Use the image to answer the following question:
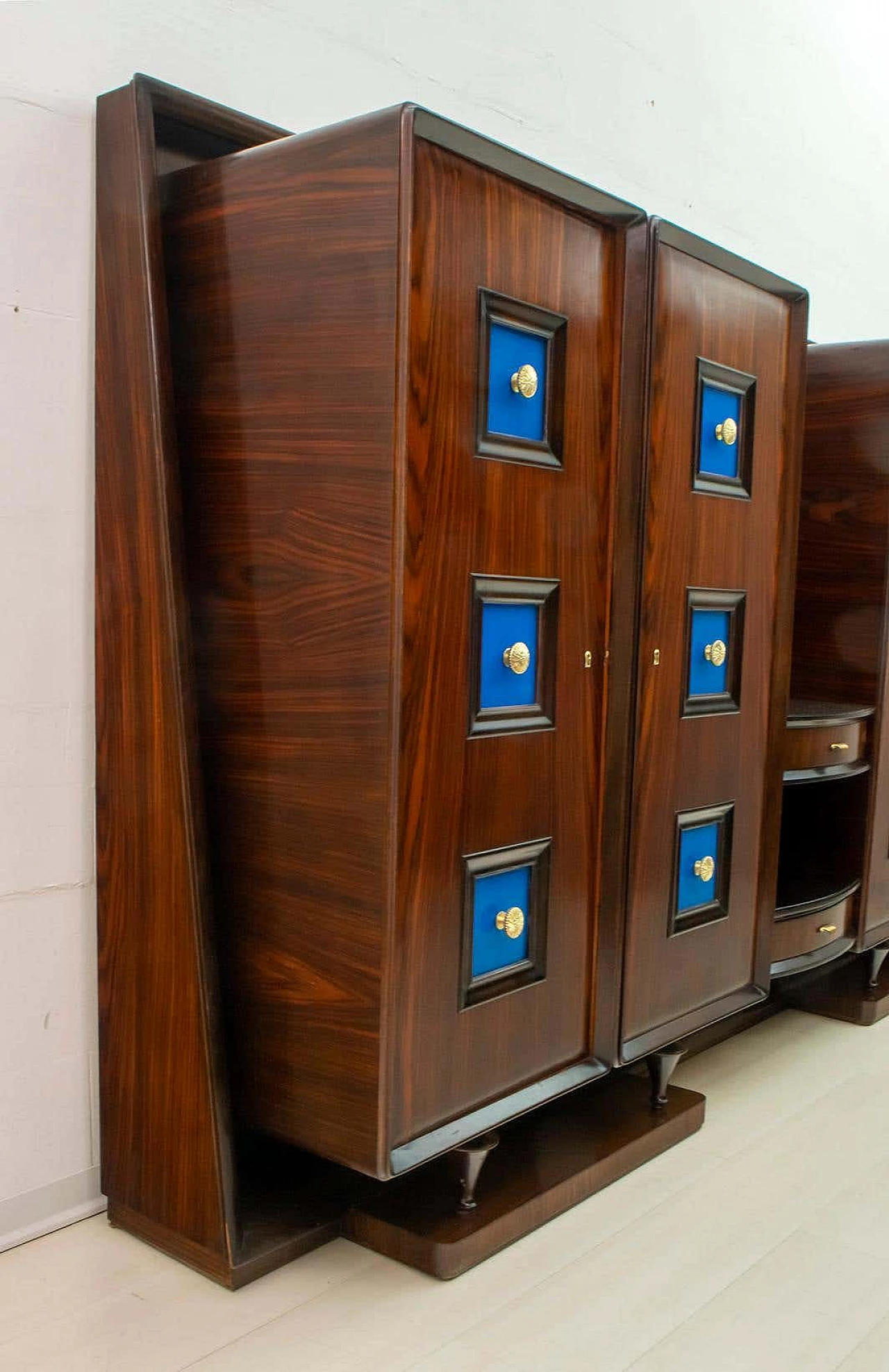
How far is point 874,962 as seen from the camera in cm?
262

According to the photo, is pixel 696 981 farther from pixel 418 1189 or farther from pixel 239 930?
pixel 239 930

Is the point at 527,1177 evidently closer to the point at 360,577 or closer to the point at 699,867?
the point at 699,867

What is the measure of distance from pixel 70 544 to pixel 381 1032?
721mm

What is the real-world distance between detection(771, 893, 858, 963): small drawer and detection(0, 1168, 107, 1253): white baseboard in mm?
1188

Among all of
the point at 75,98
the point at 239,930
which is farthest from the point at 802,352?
the point at 239,930

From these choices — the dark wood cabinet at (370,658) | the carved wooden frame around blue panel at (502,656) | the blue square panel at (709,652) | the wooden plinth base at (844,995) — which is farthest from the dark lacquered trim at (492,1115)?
the wooden plinth base at (844,995)

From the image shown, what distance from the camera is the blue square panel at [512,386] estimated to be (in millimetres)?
1464

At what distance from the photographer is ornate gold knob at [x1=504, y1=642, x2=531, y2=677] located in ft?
5.00

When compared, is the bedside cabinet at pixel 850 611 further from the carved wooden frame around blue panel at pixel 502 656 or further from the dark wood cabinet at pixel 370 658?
the carved wooden frame around blue panel at pixel 502 656

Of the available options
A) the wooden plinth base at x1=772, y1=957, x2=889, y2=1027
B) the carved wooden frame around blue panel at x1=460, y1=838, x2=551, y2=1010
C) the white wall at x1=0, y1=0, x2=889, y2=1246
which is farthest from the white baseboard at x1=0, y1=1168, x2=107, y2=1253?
the wooden plinth base at x1=772, y1=957, x2=889, y2=1027

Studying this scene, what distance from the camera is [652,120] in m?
2.63

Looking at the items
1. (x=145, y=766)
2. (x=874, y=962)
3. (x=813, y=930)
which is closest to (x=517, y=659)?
(x=145, y=766)

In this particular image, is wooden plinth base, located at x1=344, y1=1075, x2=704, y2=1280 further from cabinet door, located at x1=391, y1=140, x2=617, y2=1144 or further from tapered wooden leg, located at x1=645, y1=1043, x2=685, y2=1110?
cabinet door, located at x1=391, y1=140, x2=617, y2=1144

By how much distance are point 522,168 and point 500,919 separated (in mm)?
895
